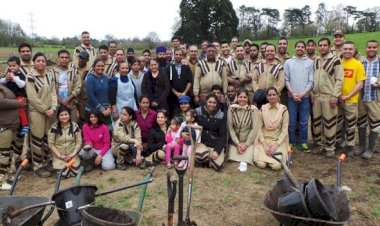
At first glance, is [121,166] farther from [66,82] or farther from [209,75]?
[209,75]

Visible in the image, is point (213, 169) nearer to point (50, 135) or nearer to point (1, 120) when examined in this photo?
point (50, 135)

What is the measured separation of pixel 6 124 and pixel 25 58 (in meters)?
1.22

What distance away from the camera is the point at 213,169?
625 centimetres

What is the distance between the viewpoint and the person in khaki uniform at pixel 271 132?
6.32 metres

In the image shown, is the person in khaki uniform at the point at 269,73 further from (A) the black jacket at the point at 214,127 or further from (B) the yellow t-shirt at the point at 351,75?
(A) the black jacket at the point at 214,127

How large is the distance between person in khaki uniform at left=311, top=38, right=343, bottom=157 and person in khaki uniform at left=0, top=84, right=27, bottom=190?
493cm

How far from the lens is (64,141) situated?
6.18 m

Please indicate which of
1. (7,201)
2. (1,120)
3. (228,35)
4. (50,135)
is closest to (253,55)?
(50,135)

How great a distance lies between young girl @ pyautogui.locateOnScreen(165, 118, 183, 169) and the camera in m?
6.27

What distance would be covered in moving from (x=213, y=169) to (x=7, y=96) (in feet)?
10.9

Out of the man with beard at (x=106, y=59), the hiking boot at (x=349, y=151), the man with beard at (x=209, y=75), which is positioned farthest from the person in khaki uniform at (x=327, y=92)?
the man with beard at (x=106, y=59)

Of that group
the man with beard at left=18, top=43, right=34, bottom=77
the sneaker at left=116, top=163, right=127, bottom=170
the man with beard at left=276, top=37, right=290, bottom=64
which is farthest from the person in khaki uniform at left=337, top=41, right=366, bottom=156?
the man with beard at left=18, top=43, right=34, bottom=77

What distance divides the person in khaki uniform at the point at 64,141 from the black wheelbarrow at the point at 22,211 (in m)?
2.31

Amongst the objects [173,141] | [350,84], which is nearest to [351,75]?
[350,84]
